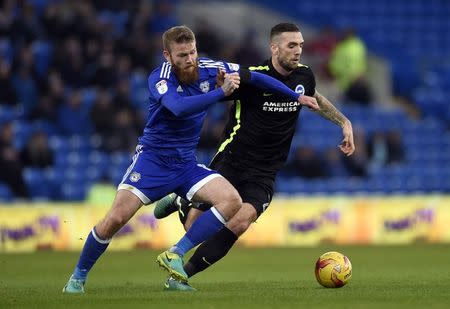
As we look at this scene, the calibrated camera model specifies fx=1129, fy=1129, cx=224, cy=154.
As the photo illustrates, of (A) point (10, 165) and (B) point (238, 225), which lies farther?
(A) point (10, 165)

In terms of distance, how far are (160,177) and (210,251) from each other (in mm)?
783

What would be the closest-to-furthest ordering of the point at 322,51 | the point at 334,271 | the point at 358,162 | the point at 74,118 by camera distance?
the point at 334,271
the point at 74,118
the point at 358,162
the point at 322,51

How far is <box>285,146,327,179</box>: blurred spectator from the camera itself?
20281 mm

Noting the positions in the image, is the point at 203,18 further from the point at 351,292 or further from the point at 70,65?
the point at 351,292

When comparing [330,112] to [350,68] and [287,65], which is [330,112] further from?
[350,68]

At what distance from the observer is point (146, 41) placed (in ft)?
68.1

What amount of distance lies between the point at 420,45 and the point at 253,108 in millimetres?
16015

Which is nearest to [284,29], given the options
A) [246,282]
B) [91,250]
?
[246,282]

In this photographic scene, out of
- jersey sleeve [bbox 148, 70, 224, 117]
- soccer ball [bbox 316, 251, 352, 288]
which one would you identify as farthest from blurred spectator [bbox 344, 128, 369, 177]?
jersey sleeve [bbox 148, 70, 224, 117]

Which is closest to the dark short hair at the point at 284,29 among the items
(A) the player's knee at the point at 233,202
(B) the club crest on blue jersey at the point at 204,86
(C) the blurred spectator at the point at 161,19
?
(B) the club crest on blue jersey at the point at 204,86

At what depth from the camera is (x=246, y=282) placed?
10484 mm

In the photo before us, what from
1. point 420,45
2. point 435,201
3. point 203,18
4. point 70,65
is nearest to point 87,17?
point 70,65

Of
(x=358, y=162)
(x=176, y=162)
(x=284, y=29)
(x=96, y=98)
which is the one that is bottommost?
(x=358, y=162)

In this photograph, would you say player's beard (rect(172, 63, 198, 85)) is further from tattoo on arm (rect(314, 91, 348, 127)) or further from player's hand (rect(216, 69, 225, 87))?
tattoo on arm (rect(314, 91, 348, 127))
